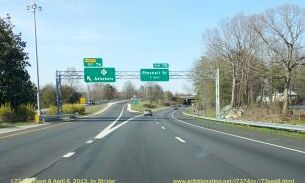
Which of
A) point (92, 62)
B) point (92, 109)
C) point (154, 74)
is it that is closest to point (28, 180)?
point (92, 62)

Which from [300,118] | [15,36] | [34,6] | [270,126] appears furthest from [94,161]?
[15,36]

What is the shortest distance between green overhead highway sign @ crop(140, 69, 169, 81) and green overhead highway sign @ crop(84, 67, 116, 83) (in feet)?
13.3

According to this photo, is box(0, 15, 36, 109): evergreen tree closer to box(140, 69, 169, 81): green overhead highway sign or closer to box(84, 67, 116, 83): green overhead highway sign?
box(84, 67, 116, 83): green overhead highway sign

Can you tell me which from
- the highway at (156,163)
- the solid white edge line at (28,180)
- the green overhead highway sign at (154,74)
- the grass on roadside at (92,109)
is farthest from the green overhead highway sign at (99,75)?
the solid white edge line at (28,180)

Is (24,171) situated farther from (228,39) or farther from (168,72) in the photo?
(228,39)

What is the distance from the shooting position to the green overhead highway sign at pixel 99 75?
65.3 meters

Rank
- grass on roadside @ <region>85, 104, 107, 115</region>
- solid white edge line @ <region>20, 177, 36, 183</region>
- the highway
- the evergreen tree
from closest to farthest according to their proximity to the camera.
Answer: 1. solid white edge line @ <region>20, 177, 36, 183</region>
2. the highway
3. the evergreen tree
4. grass on roadside @ <region>85, 104, 107, 115</region>

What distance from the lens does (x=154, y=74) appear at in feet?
221

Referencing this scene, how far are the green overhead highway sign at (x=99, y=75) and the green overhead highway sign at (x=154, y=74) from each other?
4.04 metres

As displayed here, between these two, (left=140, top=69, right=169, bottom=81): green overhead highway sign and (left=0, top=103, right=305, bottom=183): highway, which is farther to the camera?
(left=140, top=69, right=169, bottom=81): green overhead highway sign

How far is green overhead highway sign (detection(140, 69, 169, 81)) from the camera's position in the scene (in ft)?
219

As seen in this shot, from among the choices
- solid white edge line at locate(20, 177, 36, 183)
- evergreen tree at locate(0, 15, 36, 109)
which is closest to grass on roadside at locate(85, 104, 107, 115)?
evergreen tree at locate(0, 15, 36, 109)

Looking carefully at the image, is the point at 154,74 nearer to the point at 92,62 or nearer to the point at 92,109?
the point at 92,62

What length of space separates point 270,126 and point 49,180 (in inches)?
916
